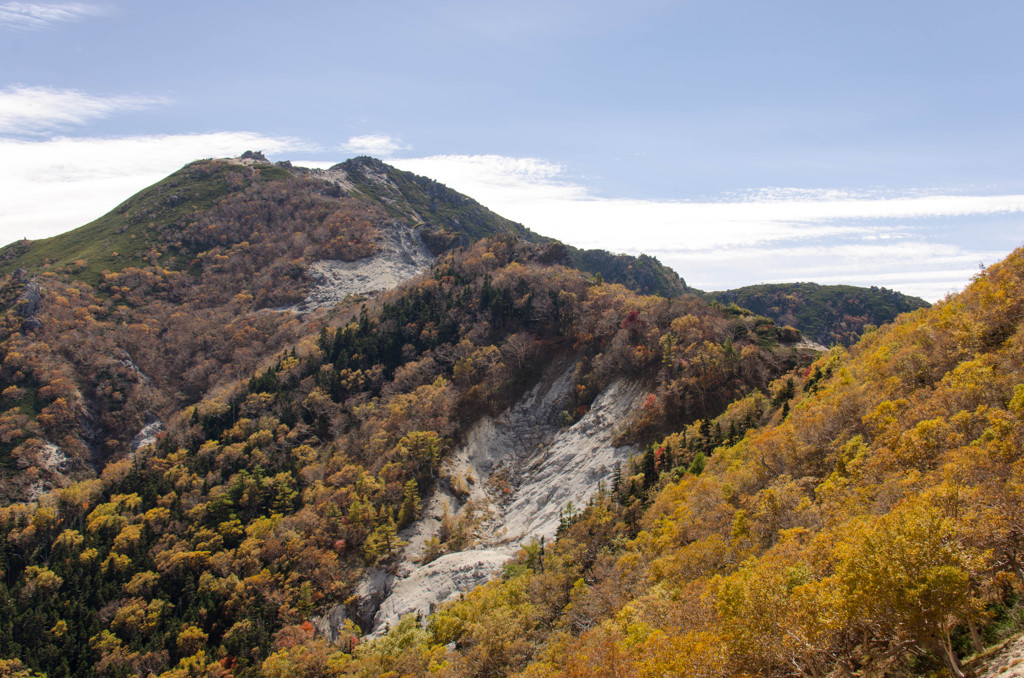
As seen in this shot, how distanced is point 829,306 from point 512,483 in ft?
459

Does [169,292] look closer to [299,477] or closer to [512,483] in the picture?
[299,477]

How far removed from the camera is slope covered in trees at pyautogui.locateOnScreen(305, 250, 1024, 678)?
48.4 ft

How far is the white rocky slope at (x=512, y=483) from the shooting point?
171 feet

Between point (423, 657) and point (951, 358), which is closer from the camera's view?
point (951, 358)

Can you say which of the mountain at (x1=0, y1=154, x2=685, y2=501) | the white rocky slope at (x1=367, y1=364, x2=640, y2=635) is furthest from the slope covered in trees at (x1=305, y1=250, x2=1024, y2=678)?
the mountain at (x1=0, y1=154, x2=685, y2=501)

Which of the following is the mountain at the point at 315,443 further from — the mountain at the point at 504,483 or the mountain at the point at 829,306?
the mountain at the point at 829,306

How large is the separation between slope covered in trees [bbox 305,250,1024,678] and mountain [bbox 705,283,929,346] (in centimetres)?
11527

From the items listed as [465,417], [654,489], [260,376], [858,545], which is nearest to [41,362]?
[260,376]

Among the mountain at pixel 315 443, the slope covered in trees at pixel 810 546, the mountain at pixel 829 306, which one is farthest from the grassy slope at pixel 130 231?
the mountain at pixel 829 306

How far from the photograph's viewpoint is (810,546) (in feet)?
63.8

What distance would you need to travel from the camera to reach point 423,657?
36.0 meters

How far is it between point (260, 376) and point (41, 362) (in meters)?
52.2

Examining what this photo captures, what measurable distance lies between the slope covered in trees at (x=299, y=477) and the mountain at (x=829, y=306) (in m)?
85.6

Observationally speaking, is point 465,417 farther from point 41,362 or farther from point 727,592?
point 41,362
